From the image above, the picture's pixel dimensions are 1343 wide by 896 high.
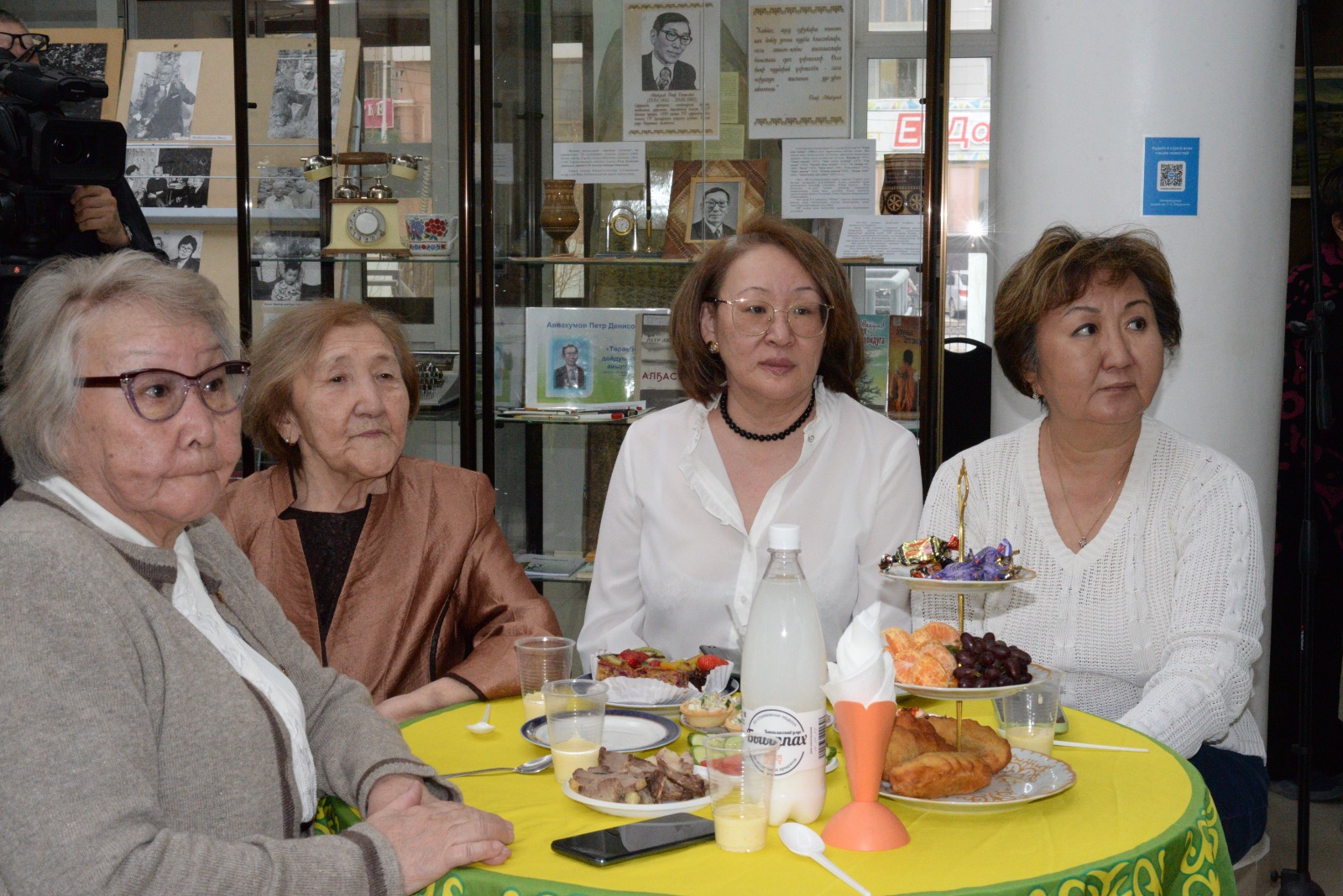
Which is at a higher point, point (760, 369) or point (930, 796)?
point (760, 369)

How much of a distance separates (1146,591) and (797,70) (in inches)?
79.9

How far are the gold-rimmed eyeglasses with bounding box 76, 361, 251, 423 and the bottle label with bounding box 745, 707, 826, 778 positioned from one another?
0.74 meters

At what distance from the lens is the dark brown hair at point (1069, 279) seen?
2232 millimetres

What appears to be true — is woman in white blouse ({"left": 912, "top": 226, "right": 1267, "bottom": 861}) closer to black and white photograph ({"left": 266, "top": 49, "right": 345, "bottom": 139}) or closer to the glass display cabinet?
the glass display cabinet

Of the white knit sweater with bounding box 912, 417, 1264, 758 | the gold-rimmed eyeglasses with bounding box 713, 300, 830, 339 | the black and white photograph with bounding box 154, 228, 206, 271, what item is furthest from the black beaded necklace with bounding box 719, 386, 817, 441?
the black and white photograph with bounding box 154, 228, 206, 271

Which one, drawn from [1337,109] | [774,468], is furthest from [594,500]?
[1337,109]

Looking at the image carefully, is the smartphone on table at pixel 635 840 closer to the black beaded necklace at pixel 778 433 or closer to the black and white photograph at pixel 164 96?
the black beaded necklace at pixel 778 433

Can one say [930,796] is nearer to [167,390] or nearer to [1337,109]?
[167,390]

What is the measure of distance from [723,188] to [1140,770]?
2465 millimetres

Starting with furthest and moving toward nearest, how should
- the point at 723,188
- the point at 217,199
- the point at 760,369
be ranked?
the point at 217,199 < the point at 723,188 < the point at 760,369

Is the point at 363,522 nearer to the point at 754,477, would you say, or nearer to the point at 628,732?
the point at 754,477

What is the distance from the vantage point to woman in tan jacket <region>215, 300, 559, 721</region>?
230 cm

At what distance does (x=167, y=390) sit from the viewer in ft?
4.66

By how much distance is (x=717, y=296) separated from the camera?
8.46 ft
